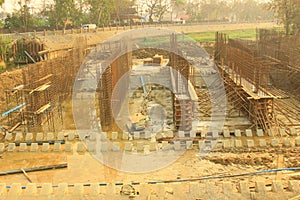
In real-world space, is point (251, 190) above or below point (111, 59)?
below

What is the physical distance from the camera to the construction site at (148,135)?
7.14 m

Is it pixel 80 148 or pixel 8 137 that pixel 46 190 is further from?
pixel 8 137

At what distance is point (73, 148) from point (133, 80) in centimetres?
925

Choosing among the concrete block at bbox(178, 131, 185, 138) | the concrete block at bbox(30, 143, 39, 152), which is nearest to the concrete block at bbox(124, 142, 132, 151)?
the concrete block at bbox(178, 131, 185, 138)

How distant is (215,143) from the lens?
10.1 meters

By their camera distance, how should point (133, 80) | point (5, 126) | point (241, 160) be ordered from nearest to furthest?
point (241, 160)
point (5, 126)
point (133, 80)

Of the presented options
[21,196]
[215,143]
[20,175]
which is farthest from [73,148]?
[215,143]

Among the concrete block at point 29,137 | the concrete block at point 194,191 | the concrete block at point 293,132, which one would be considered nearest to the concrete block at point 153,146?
the concrete block at point 194,191

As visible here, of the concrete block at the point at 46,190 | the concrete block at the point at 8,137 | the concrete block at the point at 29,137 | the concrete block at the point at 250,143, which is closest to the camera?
the concrete block at the point at 46,190

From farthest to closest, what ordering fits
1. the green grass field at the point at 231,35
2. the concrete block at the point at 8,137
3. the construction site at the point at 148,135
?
the green grass field at the point at 231,35
the concrete block at the point at 8,137
the construction site at the point at 148,135

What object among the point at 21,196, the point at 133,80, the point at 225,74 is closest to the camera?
the point at 21,196

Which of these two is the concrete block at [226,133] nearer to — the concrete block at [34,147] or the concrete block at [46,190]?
the concrete block at [34,147]

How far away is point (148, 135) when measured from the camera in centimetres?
1080

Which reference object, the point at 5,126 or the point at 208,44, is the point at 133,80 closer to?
the point at 5,126
